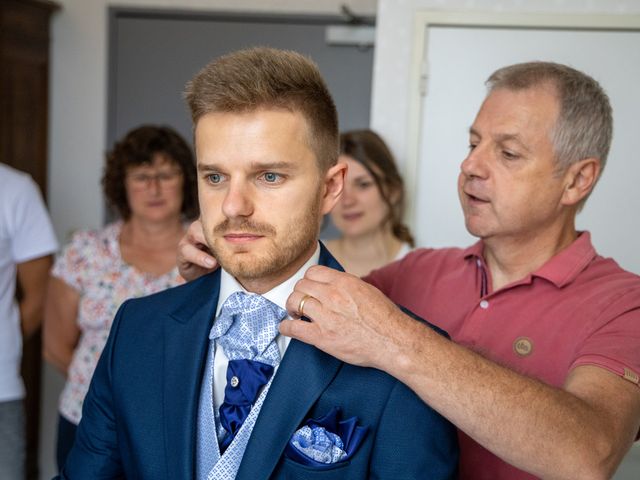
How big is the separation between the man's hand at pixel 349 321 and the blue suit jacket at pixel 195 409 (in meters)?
0.07

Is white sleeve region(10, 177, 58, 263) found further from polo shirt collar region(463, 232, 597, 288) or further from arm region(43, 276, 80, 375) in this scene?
polo shirt collar region(463, 232, 597, 288)

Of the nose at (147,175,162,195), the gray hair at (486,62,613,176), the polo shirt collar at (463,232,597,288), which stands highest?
the gray hair at (486,62,613,176)

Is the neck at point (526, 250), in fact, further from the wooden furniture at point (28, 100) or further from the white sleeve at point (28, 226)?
the wooden furniture at point (28, 100)

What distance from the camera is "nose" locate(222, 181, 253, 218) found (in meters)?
1.26

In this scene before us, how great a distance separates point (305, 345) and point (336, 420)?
0.47 ft

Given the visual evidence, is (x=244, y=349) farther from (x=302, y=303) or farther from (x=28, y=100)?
(x=28, y=100)

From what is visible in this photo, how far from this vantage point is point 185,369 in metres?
1.38

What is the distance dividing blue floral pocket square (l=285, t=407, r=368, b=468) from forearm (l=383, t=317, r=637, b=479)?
117 millimetres

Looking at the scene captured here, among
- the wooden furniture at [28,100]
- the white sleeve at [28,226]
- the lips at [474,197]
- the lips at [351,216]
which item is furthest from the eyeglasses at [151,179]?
the lips at [474,197]

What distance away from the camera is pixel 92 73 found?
3879 millimetres

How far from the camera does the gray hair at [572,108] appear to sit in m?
1.60

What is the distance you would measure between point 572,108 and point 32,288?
2.04m

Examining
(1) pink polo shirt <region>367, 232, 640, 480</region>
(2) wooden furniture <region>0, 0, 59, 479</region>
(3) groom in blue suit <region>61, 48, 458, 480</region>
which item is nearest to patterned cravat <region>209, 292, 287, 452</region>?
(3) groom in blue suit <region>61, 48, 458, 480</region>

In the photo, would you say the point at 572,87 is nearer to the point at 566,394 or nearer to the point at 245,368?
the point at 566,394
